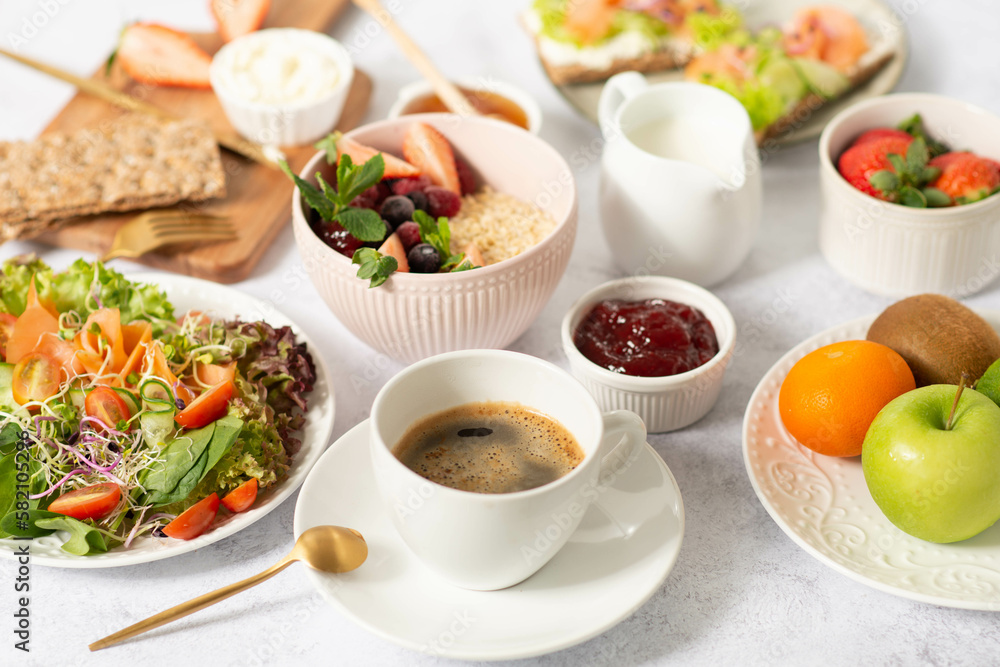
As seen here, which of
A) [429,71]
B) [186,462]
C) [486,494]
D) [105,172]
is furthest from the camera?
[429,71]

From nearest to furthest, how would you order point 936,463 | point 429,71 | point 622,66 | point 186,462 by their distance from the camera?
point 936,463 → point 186,462 → point 429,71 → point 622,66

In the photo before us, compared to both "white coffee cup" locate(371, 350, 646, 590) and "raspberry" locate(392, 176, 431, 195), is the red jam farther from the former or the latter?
"raspberry" locate(392, 176, 431, 195)

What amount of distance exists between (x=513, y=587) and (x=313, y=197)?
81cm

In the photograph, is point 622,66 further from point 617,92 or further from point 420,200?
point 420,200

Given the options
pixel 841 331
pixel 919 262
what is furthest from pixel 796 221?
pixel 841 331

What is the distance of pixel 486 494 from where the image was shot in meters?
1.16

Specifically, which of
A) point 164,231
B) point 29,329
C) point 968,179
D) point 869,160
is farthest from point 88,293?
point 968,179

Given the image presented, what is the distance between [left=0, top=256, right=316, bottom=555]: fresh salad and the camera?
1.37 meters

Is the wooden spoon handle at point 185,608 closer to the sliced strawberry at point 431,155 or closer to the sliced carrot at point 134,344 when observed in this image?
A: the sliced carrot at point 134,344

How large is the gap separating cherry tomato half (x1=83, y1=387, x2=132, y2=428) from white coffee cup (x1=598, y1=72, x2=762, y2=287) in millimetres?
1053

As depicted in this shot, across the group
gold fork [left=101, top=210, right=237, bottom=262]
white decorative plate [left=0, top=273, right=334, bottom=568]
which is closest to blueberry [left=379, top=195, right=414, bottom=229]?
white decorative plate [left=0, top=273, right=334, bottom=568]

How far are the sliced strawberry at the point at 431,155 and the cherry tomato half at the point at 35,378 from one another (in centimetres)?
81

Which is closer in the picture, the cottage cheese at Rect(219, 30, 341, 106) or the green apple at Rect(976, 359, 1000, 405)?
the green apple at Rect(976, 359, 1000, 405)

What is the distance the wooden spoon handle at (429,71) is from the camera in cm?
218
